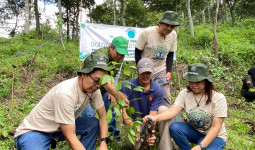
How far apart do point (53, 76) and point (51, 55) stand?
1766mm

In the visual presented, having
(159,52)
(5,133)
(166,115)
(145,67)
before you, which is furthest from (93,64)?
(5,133)

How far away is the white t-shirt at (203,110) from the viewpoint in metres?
2.21

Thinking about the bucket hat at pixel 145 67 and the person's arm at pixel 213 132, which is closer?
the person's arm at pixel 213 132

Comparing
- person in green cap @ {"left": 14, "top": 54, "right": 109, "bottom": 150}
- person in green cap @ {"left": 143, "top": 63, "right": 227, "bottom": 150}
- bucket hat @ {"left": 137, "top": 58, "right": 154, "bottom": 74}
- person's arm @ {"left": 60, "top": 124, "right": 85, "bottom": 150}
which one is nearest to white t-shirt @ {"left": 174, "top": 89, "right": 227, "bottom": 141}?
person in green cap @ {"left": 143, "top": 63, "right": 227, "bottom": 150}

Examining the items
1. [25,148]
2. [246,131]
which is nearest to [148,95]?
[25,148]

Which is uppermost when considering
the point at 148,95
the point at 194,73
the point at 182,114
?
the point at 194,73

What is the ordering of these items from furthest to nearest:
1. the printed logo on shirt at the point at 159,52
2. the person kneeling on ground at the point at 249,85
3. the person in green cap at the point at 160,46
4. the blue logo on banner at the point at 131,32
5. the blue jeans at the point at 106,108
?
the blue logo on banner at the point at 131,32
the person kneeling on ground at the point at 249,85
the printed logo on shirt at the point at 159,52
the person in green cap at the point at 160,46
the blue jeans at the point at 106,108

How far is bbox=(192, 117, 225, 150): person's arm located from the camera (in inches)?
85.2

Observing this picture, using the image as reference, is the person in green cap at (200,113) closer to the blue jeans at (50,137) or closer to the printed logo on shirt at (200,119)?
the printed logo on shirt at (200,119)

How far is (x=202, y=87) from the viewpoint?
2279 millimetres

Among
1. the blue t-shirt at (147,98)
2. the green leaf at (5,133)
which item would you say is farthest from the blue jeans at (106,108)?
the green leaf at (5,133)

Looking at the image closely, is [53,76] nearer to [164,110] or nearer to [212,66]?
[164,110]

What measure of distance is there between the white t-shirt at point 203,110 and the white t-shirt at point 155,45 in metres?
0.88

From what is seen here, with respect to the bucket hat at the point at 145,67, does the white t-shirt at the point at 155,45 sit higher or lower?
higher
